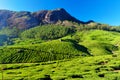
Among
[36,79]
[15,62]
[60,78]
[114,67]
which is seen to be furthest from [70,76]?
[15,62]

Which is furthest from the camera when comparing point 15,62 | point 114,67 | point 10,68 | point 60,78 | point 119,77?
point 15,62

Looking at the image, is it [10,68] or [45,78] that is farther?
[10,68]

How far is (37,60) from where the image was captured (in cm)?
19950

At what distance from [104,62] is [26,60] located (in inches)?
2425

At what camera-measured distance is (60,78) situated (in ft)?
363

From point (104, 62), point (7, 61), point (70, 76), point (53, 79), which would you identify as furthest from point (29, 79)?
point (7, 61)

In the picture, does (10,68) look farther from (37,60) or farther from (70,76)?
(70,76)

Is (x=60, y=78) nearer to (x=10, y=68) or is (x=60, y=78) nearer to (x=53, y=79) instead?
(x=53, y=79)

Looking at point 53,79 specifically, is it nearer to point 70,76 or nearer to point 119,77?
point 70,76

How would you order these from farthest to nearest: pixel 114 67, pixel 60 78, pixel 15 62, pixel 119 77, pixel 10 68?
pixel 15 62 → pixel 10 68 → pixel 114 67 → pixel 60 78 → pixel 119 77

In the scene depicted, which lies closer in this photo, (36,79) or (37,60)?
(36,79)

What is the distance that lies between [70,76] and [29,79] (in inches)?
767

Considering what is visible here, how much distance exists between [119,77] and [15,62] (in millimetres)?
105961

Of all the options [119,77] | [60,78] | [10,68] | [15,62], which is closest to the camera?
[119,77]
